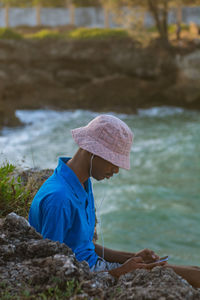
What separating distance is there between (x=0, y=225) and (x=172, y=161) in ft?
31.9

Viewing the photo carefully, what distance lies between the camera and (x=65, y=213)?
2.83 m

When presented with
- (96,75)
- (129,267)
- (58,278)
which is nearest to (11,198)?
(129,267)

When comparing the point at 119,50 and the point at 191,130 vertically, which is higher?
the point at 119,50

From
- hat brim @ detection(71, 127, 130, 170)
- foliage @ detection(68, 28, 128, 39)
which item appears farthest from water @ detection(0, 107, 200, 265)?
foliage @ detection(68, 28, 128, 39)

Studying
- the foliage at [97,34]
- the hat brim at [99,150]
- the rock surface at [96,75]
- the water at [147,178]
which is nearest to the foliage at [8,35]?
the rock surface at [96,75]

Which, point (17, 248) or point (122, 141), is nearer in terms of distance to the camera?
point (17, 248)

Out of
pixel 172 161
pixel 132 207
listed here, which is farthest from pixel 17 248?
pixel 172 161

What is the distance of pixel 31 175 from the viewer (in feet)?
15.5

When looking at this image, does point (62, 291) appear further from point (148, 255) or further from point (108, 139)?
point (108, 139)

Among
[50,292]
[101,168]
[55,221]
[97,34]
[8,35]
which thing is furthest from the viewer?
[97,34]

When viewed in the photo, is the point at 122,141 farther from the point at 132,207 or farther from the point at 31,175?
the point at 132,207

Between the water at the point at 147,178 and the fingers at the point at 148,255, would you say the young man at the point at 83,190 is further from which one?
the water at the point at 147,178

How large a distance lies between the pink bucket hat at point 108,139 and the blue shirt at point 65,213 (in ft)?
0.76

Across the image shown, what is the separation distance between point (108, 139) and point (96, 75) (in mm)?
19733
